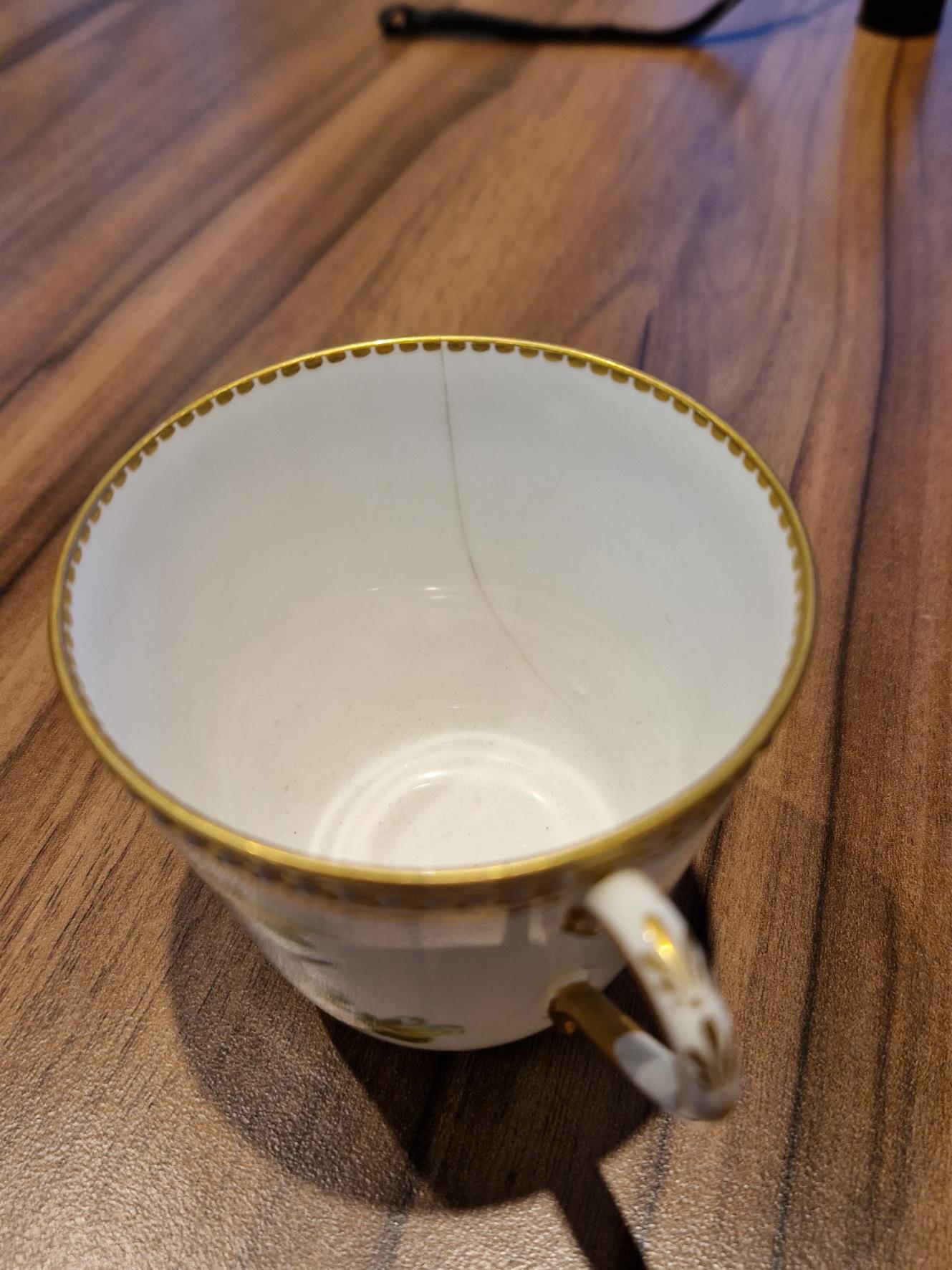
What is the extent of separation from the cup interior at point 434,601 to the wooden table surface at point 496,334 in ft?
0.24

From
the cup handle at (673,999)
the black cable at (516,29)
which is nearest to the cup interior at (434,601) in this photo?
the cup handle at (673,999)

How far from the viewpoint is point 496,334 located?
0.67 metres

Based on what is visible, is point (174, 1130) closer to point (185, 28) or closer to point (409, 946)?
point (409, 946)

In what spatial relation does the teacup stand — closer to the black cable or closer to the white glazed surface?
the white glazed surface

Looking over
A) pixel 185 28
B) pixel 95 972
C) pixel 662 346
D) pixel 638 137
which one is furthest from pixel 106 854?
pixel 185 28

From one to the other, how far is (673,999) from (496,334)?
20.7 inches

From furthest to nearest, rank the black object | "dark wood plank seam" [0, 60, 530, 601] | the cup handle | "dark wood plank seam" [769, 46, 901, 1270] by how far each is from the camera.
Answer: the black object, "dark wood plank seam" [0, 60, 530, 601], "dark wood plank seam" [769, 46, 901, 1270], the cup handle

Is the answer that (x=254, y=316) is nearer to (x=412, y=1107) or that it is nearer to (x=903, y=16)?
(x=412, y=1107)

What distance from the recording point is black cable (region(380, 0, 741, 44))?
93 cm

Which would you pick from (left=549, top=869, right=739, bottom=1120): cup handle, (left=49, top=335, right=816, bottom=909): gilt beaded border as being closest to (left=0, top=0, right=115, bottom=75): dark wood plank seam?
(left=49, top=335, right=816, bottom=909): gilt beaded border

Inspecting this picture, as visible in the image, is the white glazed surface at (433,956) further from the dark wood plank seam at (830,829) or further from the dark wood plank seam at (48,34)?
the dark wood plank seam at (48,34)

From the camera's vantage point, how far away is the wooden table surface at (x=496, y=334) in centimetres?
33

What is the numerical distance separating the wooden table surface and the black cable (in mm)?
18

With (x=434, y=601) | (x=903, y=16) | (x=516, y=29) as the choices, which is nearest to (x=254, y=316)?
(x=434, y=601)
